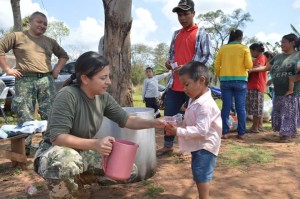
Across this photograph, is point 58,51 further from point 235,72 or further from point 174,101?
point 235,72

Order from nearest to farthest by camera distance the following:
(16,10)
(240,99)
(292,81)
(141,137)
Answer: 1. (141,137)
2. (292,81)
3. (240,99)
4. (16,10)

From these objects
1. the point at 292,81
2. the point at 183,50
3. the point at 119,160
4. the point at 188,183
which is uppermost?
the point at 183,50

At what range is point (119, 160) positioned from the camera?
2.25 metres

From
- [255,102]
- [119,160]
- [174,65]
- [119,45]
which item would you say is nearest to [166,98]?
[174,65]

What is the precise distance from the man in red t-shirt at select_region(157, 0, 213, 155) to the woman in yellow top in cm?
129

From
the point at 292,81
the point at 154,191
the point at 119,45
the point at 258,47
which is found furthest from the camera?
the point at 258,47

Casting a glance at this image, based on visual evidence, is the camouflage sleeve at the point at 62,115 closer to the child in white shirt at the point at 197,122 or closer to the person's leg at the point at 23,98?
the child in white shirt at the point at 197,122

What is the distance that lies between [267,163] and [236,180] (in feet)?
2.55

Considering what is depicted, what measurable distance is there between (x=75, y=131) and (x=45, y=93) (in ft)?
6.27

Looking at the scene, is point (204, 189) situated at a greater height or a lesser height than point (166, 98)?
lesser

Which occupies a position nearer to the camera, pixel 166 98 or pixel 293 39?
A: pixel 166 98

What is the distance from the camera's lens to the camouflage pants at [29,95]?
160 inches

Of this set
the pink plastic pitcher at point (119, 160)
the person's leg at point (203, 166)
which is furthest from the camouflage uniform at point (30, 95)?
the person's leg at point (203, 166)

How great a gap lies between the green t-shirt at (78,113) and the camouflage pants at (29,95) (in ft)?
5.50
